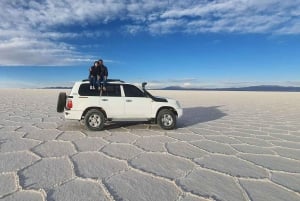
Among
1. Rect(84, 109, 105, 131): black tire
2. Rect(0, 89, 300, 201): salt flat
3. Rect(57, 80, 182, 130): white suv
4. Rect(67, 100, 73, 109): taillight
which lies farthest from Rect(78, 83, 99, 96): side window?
Rect(0, 89, 300, 201): salt flat

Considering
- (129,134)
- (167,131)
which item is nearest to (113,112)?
(129,134)

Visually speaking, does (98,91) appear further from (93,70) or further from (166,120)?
(166,120)

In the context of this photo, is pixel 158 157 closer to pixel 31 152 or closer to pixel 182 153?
pixel 182 153

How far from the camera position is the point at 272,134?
8.88 meters

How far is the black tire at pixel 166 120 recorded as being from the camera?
369 inches

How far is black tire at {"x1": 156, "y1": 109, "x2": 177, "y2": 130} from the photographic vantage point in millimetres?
9383

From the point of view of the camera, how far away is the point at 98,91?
29.9ft

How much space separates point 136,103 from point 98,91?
128 cm

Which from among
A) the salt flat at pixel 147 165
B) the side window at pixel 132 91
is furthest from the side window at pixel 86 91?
the salt flat at pixel 147 165

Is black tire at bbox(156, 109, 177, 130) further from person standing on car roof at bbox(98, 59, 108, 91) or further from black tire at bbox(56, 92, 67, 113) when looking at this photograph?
black tire at bbox(56, 92, 67, 113)

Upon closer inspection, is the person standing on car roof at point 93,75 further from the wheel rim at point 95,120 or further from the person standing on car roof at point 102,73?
the wheel rim at point 95,120

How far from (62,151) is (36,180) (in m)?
1.75

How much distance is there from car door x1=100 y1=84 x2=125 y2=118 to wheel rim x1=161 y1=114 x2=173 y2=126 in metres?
1.35

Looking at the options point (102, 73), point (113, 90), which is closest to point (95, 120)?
point (113, 90)
